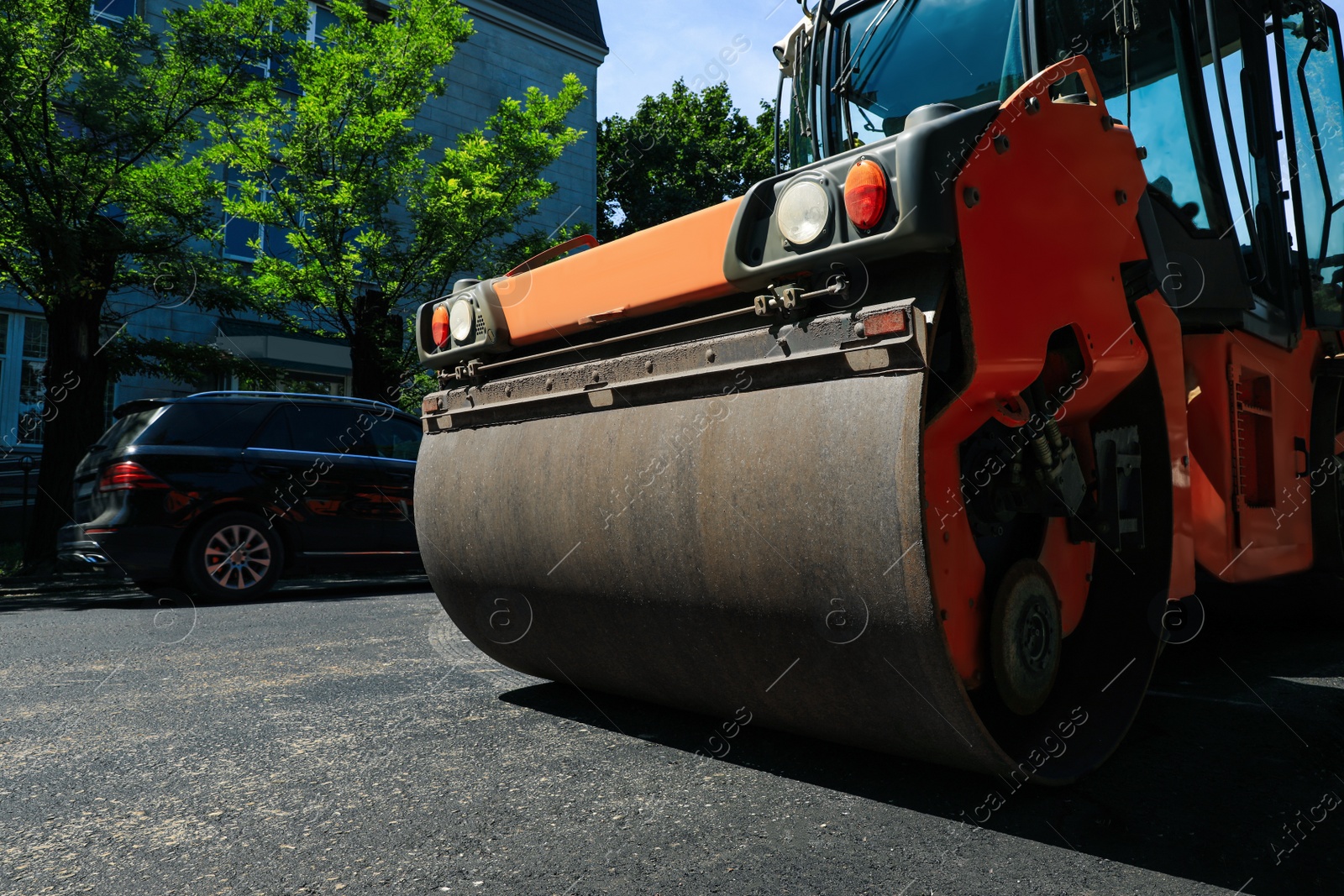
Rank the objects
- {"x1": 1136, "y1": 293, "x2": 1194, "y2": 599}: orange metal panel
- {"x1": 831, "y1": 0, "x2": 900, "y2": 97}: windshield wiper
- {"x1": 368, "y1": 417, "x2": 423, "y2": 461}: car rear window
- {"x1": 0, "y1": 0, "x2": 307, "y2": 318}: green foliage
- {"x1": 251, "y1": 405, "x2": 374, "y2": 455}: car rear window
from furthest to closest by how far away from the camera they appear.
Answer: {"x1": 0, "y1": 0, "x2": 307, "y2": 318}: green foliage
{"x1": 368, "y1": 417, "x2": 423, "y2": 461}: car rear window
{"x1": 251, "y1": 405, "x2": 374, "y2": 455}: car rear window
{"x1": 831, "y1": 0, "x2": 900, "y2": 97}: windshield wiper
{"x1": 1136, "y1": 293, "x2": 1194, "y2": 599}: orange metal panel

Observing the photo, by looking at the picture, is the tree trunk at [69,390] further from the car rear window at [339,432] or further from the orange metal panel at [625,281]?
the orange metal panel at [625,281]

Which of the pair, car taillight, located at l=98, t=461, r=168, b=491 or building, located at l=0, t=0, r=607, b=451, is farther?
building, located at l=0, t=0, r=607, b=451

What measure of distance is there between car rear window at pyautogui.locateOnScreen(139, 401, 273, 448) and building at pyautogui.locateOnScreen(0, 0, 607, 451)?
15.6 ft

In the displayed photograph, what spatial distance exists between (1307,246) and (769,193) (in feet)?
10.3

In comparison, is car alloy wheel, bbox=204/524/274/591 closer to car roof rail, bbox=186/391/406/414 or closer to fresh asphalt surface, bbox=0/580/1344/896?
car roof rail, bbox=186/391/406/414

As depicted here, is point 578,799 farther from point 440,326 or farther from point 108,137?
point 108,137

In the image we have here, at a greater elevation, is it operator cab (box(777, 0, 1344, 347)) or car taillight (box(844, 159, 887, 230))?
operator cab (box(777, 0, 1344, 347))

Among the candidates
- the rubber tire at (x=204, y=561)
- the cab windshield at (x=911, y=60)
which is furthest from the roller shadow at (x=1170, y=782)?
the rubber tire at (x=204, y=561)

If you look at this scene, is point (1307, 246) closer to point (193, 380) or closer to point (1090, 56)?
point (1090, 56)

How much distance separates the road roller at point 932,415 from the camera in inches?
94.0

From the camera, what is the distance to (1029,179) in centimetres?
254

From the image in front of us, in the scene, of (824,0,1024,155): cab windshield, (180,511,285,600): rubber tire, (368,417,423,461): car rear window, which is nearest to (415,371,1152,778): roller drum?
(824,0,1024,155): cab windshield

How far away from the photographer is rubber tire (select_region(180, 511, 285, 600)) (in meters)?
7.97

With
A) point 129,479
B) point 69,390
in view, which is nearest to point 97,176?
point 69,390
